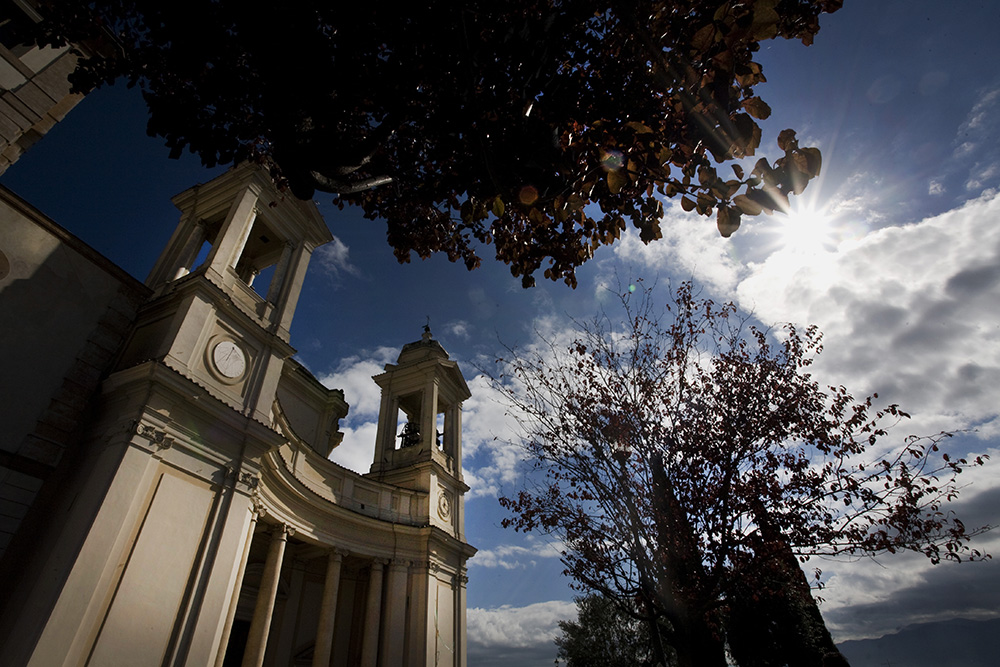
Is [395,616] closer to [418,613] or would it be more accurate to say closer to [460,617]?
[418,613]

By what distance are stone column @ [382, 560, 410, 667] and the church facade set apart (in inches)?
2.3

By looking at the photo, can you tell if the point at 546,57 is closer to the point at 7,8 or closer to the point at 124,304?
the point at 124,304

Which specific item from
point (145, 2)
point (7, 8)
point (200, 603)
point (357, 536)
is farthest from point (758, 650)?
point (7, 8)

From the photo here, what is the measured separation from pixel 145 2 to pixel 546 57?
302 cm

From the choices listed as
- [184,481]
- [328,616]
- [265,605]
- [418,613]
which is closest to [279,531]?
[265,605]

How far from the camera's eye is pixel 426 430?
63.9 feet

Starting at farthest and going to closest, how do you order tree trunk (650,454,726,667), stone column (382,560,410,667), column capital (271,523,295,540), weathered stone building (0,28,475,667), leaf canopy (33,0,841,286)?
stone column (382,560,410,667)
column capital (271,523,295,540)
weathered stone building (0,28,475,667)
tree trunk (650,454,726,667)
leaf canopy (33,0,841,286)

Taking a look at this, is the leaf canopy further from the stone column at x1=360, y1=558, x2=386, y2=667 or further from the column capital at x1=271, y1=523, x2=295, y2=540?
the stone column at x1=360, y1=558, x2=386, y2=667

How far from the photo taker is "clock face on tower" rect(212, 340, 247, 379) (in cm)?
1089

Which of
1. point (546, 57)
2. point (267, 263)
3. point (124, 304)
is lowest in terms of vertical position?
point (546, 57)

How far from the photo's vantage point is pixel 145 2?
11.3 feet

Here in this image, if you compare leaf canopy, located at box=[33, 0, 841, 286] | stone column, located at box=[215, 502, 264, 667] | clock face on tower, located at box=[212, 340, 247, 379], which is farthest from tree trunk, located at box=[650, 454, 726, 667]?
clock face on tower, located at box=[212, 340, 247, 379]

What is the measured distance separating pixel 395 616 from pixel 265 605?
5.34m

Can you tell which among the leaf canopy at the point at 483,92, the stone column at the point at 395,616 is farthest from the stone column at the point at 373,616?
the leaf canopy at the point at 483,92
